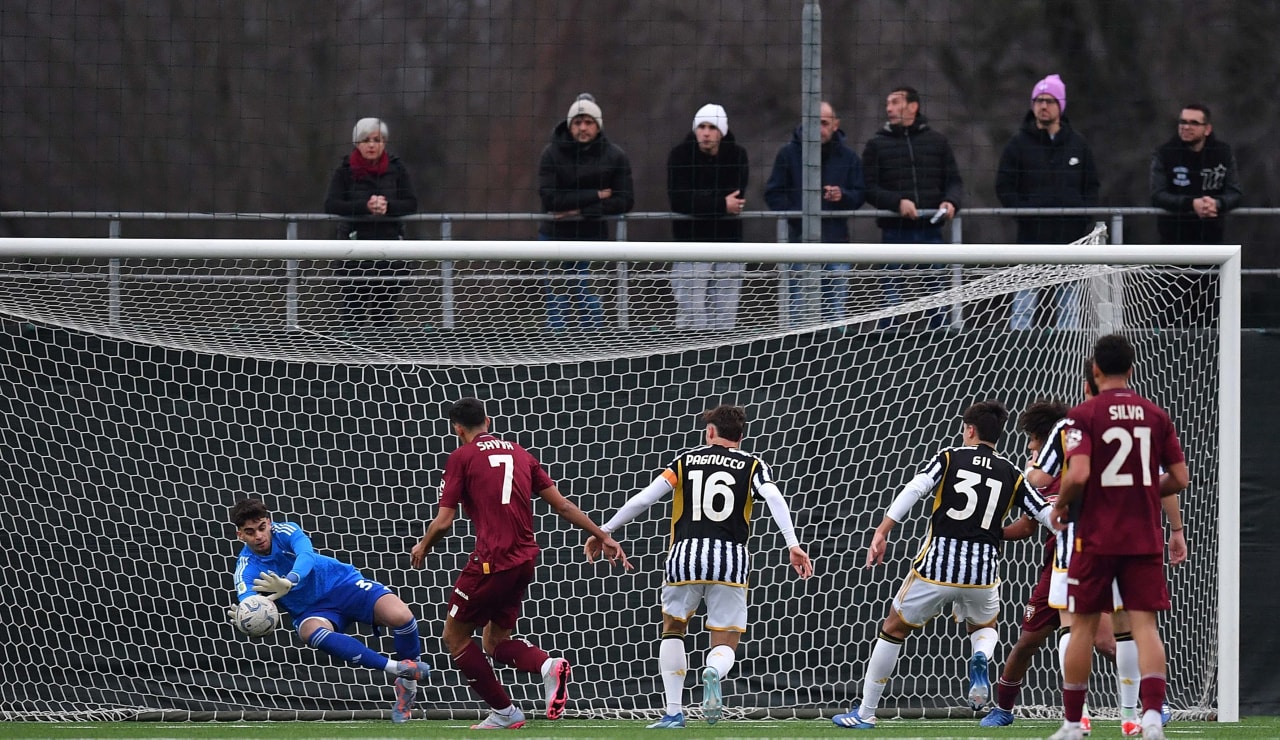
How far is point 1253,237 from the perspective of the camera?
12.3 meters

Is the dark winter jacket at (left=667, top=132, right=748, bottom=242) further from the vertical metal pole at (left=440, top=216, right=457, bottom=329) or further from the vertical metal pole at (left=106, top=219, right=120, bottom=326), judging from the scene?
the vertical metal pole at (left=106, top=219, right=120, bottom=326)

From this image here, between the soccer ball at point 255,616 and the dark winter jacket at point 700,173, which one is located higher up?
the dark winter jacket at point 700,173

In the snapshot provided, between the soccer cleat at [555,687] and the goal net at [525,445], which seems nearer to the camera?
the soccer cleat at [555,687]

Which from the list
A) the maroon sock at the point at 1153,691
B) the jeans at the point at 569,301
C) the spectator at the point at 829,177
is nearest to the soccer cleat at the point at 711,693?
the maroon sock at the point at 1153,691

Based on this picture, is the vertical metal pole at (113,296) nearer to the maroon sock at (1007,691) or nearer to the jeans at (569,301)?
the jeans at (569,301)

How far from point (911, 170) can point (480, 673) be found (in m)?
4.25

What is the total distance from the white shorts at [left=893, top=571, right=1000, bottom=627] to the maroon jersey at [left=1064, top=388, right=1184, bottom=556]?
181 centimetres

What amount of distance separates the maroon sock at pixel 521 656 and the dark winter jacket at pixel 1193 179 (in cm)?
503

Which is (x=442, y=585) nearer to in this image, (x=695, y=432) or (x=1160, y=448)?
(x=695, y=432)

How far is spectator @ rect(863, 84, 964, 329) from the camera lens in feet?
31.7

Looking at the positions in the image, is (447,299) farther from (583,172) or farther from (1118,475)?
(1118,475)

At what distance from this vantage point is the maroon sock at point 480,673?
770cm

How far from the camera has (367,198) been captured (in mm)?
9484

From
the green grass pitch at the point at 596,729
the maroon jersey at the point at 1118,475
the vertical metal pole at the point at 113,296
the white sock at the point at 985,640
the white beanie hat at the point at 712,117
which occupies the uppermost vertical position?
the white beanie hat at the point at 712,117
